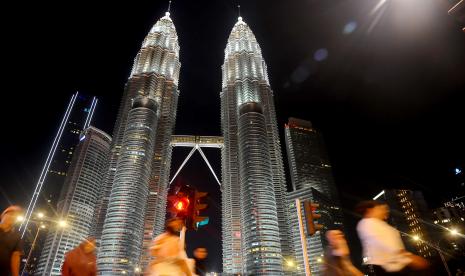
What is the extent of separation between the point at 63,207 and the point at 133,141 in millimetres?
63371

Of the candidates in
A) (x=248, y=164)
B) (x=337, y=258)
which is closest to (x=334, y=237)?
(x=337, y=258)

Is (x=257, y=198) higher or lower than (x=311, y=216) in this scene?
higher

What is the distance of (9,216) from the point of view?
6465mm

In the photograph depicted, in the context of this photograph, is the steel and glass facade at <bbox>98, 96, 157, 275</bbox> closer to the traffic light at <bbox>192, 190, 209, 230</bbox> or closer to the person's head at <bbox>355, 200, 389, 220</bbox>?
the traffic light at <bbox>192, 190, 209, 230</bbox>

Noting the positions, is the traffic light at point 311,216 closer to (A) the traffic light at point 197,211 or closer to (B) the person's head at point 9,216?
(A) the traffic light at point 197,211

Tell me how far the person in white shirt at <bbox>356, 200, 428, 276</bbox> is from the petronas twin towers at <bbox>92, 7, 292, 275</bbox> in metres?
105

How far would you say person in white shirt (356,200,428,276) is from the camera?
5297mm

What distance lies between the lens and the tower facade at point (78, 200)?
12825cm

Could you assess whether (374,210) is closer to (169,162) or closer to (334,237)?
(334,237)

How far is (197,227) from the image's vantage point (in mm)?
7832

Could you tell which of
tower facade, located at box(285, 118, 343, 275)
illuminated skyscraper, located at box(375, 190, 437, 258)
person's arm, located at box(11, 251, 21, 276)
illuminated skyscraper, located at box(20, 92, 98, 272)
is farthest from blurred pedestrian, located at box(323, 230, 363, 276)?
illuminated skyscraper, located at box(20, 92, 98, 272)

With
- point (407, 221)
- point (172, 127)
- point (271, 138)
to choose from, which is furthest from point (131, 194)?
point (407, 221)

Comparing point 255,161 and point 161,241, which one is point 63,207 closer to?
point 255,161

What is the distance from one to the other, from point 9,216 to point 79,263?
1711mm
